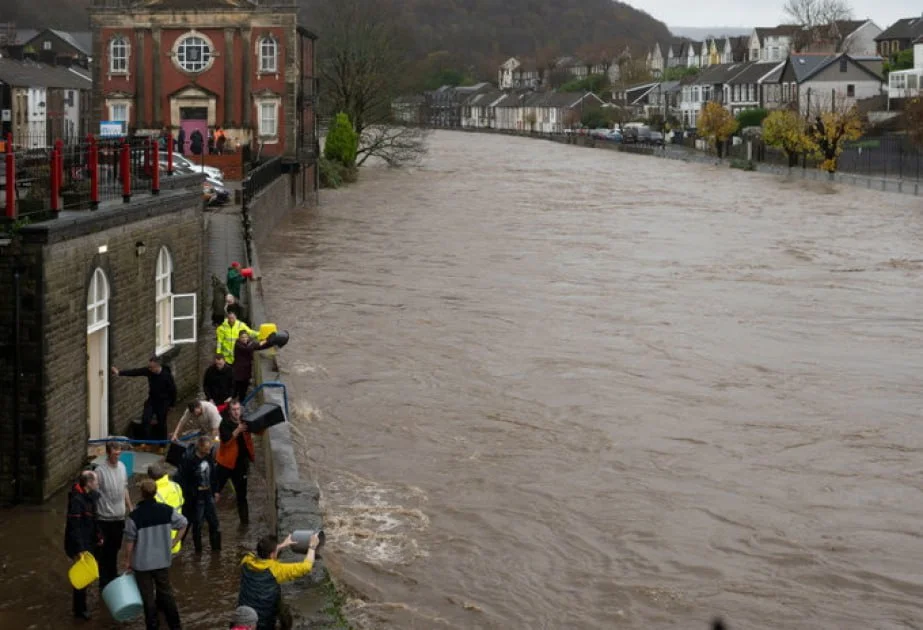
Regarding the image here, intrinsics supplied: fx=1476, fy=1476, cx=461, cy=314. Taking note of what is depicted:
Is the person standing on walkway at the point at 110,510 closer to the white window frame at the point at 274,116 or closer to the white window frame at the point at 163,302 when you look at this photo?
the white window frame at the point at 163,302

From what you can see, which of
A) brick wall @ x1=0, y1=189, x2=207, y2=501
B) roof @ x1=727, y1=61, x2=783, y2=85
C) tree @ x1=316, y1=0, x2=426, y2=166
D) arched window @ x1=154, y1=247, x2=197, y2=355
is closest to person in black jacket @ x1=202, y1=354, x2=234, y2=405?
brick wall @ x1=0, y1=189, x2=207, y2=501

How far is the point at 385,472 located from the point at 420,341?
995cm

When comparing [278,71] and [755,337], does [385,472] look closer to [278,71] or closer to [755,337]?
[755,337]

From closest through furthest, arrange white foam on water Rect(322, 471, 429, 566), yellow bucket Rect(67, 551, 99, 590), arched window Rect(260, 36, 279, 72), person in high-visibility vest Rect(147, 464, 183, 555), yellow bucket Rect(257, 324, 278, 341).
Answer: yellow bucket Rect(67, 551, 99, 590), person in high-visibility vest Rect(147, 464, 183, 555), white foam on water Rect(322, 471, 429, 566), yellow bucket Rect(257, 324, 278, 341), arched window Rect(260, 36, 279, 72)

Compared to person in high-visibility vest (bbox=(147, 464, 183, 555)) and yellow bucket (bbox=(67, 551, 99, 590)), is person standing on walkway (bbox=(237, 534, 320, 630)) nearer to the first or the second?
person in high-visibility vest (bbox=(147, 464, 183, 555))

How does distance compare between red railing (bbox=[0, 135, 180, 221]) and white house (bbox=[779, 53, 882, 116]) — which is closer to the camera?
red railing (bbox=[0, 135, 180, 221])

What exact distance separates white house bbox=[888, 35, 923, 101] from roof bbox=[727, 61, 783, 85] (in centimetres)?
1925

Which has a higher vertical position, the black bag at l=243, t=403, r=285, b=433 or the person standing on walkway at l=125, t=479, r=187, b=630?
the black bag at l=243, t=403, r=285, b=433

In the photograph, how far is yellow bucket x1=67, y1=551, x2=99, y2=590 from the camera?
12.0 meters

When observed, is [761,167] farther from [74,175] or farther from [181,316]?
[74,175]

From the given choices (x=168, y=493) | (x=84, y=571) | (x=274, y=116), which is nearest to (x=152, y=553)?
(x=84, y=571)

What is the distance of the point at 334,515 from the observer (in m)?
16.8

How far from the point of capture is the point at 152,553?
11.6 m

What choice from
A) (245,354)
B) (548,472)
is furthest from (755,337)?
(245,354)
